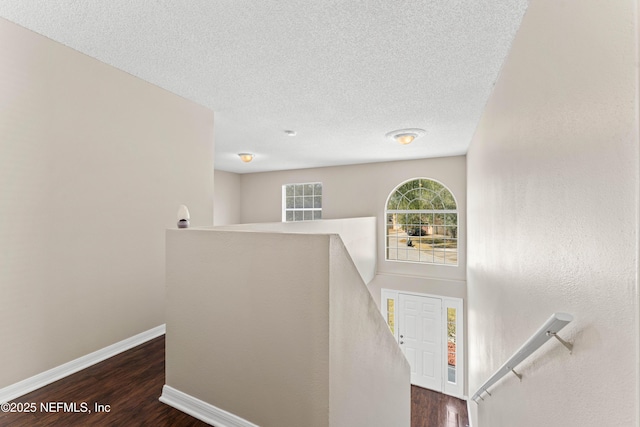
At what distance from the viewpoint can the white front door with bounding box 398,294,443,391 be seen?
5.55 metres

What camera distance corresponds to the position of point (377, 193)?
6.34 metres

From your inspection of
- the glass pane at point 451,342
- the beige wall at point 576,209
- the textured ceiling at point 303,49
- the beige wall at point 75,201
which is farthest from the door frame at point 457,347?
the beige wall at point 75,201

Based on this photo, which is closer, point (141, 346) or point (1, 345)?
point (1, 345)

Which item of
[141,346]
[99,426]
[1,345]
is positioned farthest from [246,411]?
[1,345]

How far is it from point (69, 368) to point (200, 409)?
1.03 metres

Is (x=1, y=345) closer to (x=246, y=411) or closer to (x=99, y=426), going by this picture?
(x=99, y=426)

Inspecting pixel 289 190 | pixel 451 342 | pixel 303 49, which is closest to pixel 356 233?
pixel 451 342

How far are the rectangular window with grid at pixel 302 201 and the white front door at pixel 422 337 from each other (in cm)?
287

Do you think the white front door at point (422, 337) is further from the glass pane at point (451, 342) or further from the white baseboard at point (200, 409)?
the white baseboard at point (200, 409)

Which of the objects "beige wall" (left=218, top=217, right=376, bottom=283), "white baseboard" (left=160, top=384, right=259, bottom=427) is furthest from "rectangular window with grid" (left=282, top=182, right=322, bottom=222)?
"white baseboard" (left=160, top=384, right=259, bottom=427)

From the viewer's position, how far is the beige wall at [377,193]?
18.4 feet

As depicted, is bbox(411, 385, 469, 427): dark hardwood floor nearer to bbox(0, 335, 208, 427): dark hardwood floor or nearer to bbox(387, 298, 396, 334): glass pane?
bbox(387, 298, 396, 334): glass pane

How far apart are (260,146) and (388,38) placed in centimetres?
323

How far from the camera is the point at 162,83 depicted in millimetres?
2434
